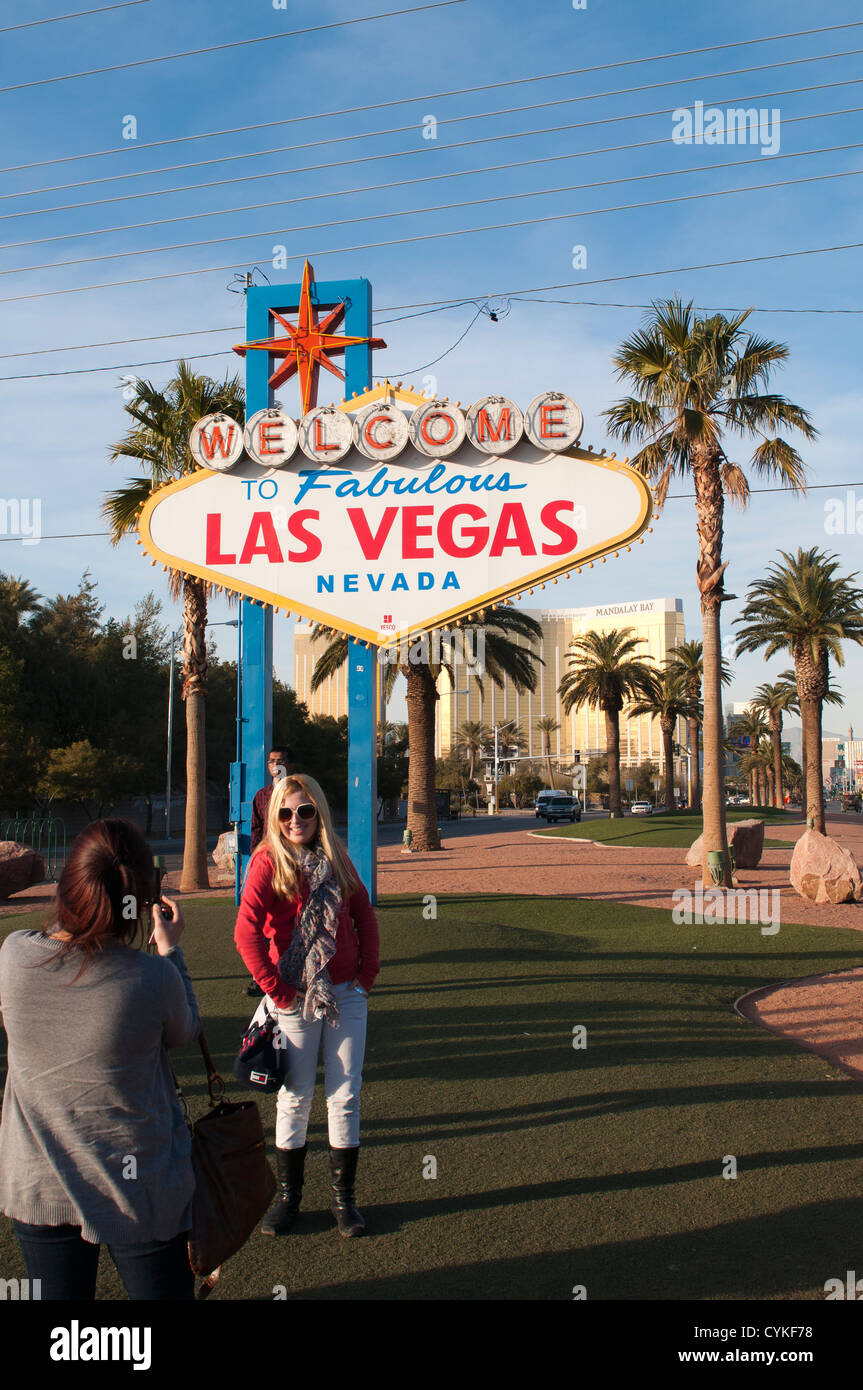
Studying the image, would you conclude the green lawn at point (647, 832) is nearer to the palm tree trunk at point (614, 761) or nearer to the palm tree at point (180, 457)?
the palm tree trunk at point (614, 761)

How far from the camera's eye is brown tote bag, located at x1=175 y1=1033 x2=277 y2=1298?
2834 mm

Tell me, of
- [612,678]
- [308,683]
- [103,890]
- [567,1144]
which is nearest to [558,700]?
[612,678]

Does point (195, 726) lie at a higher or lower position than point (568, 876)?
higher

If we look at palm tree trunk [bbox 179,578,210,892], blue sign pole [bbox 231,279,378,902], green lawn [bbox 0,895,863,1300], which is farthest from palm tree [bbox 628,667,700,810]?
green lawn [bbox 0,895,863,1300]

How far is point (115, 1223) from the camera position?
8.51 feet

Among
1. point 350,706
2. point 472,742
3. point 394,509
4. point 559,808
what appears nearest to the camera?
point 394,509

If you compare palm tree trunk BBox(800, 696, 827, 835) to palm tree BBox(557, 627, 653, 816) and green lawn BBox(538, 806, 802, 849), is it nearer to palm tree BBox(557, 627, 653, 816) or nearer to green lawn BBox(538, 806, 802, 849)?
green lawn BBox(538, 806, 802, 849)

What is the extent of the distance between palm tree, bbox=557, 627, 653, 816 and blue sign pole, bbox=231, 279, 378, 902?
36.8m

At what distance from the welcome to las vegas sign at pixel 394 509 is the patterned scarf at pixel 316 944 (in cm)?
767

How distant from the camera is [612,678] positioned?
163 ft

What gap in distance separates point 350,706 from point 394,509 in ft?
7.70

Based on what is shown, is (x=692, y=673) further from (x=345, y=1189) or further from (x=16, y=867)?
(x=345, y=1189)
